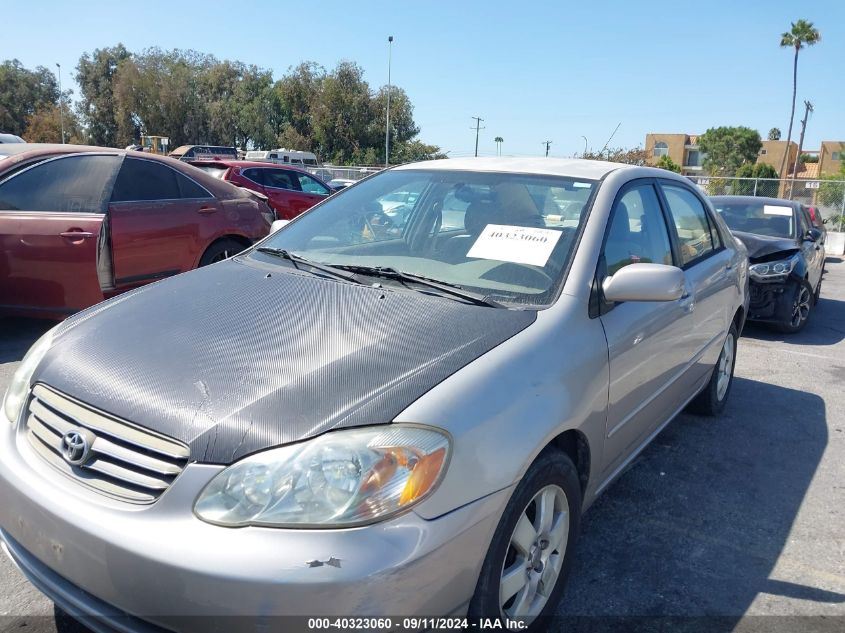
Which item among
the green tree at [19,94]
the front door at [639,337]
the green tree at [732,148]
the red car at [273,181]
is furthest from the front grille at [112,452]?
the green tree at [732,148]

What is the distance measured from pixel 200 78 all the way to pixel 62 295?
56003 millimetres

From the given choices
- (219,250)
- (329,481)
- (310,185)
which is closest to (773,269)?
(219,250)

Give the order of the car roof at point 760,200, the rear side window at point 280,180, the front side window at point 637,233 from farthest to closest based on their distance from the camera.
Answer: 1. the rear side window at point 280,180
2. the car roof at point 760,200
3. the front side window at point 637,233

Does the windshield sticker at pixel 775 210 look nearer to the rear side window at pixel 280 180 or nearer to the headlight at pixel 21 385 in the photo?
the rear side window at pixel 280 180

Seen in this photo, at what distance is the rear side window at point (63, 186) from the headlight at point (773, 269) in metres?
6.67

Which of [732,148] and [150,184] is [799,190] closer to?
[150,184]

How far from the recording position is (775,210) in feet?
28.2

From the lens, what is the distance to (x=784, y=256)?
7.51 metres

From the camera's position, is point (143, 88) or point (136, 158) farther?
point (143, 88)

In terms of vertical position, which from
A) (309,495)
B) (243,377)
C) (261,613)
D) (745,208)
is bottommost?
(261,613)

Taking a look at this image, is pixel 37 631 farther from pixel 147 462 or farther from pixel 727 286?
pixel 727 286

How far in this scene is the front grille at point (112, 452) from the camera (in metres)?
1.78

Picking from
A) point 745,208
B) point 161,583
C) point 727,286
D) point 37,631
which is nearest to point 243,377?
point 161,583

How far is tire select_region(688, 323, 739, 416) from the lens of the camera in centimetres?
447
